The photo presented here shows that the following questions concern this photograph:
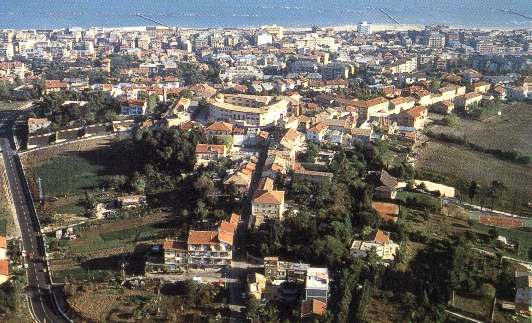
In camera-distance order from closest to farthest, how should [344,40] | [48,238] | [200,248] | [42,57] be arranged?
[200,248] → [48,238] → [42,57] → [344,40]

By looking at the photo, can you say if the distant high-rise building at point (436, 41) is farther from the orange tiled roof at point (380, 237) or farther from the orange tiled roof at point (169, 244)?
the orange tiled roof at point (169, 244)

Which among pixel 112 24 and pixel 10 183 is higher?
pixel 112 24

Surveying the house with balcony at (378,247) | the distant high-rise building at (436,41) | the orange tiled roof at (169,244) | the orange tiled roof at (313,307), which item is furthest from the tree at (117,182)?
the distant high-rise building at (436,41)

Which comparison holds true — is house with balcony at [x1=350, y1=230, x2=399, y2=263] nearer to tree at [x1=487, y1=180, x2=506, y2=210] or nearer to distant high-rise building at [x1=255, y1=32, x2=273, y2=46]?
tree at [x1=487, y1=180, x2=506, y2=210]

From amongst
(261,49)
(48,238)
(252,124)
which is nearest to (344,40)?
(261,49)

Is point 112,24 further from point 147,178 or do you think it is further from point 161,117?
point 147,178
